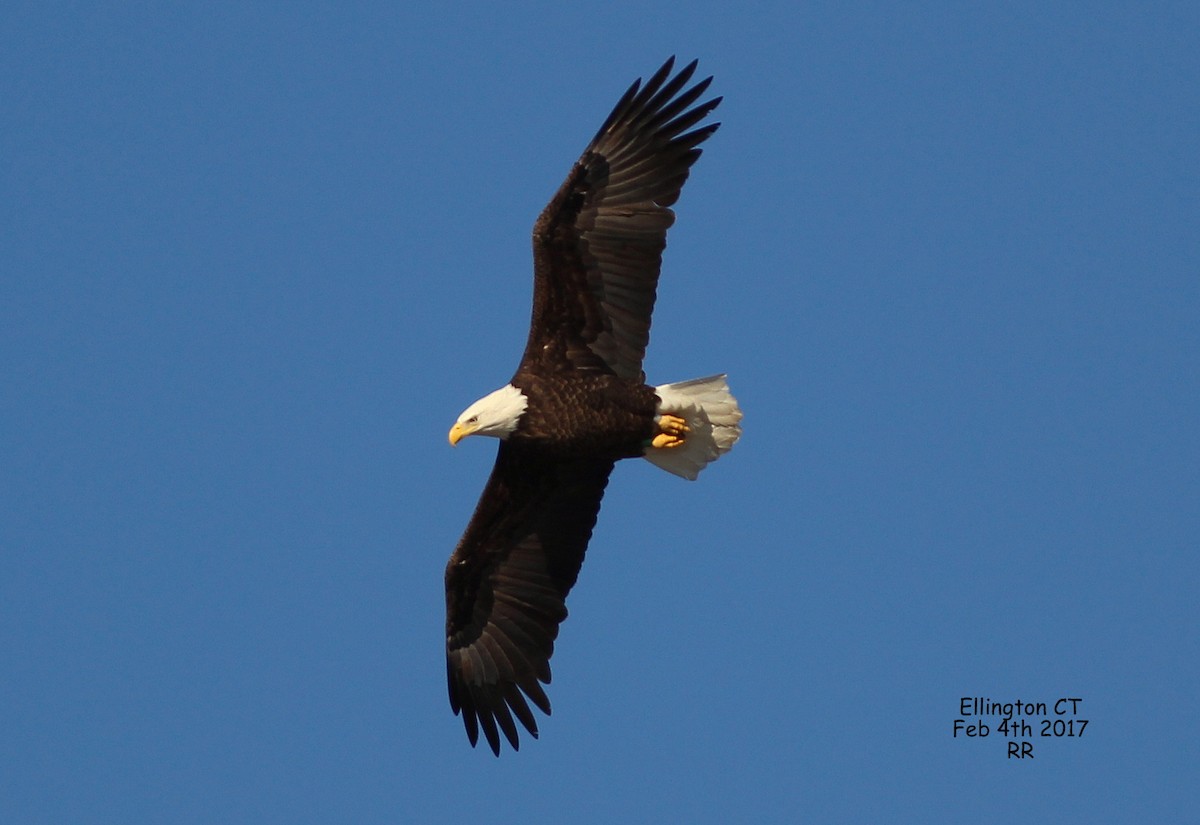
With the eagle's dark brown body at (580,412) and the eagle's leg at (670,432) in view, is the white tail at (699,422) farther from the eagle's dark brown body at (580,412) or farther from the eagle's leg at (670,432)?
the eagle's dark brown body at (580,412)

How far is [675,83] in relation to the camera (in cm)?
1251

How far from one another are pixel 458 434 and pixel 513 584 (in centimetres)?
160

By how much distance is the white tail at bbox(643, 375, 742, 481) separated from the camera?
1267 centimetres

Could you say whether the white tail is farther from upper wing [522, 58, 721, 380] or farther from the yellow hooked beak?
the yellow hooked beak

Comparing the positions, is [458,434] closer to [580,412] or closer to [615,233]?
[580,412]

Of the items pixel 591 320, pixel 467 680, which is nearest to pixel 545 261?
pixel 591 320

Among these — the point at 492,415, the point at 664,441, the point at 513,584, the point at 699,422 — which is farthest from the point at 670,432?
the point at 513,584

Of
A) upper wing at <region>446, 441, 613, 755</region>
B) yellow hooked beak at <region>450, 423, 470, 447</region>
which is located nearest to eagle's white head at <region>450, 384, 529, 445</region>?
yellow hooked beak at <region>450, 423, 470, 447</region>

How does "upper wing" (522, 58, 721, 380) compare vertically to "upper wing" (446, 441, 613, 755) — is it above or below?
above

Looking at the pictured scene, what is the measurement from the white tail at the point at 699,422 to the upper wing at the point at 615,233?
0.34 meters

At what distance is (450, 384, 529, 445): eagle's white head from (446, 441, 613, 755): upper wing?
0.78m

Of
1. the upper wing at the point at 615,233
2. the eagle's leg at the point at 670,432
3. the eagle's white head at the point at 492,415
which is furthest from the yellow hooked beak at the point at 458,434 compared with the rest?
the eagle's leg at the point at 670,432

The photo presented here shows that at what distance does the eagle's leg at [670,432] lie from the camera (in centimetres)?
1262

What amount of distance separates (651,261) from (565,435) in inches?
51.2
